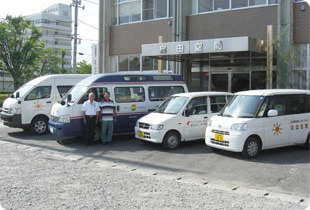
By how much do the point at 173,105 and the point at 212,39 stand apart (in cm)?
434

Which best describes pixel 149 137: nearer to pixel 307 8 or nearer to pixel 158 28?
pixel 307 8

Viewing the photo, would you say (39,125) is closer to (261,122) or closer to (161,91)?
(161,91)

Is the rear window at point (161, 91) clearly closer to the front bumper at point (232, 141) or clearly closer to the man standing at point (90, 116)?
the man standing at point (90, 116)

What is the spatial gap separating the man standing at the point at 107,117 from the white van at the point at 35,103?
3043 mm

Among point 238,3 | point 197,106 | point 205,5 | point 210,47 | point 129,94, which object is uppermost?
point 205,5

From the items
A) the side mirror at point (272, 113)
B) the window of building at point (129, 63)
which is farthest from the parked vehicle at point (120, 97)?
the window of building at point (129, 63)

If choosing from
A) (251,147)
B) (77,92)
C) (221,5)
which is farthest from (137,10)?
(251,147)

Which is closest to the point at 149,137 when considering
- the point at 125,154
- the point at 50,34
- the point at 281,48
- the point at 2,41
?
the point at 125,154

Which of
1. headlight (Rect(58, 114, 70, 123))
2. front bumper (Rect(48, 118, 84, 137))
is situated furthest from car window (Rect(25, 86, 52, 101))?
headlight (Rect(58, 114, 70, 123))

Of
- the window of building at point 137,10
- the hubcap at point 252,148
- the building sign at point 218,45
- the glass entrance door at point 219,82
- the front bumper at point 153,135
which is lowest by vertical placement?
the hubcap at point 252,148

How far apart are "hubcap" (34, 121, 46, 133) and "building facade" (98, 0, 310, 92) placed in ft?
19.6

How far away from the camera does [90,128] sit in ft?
33.4

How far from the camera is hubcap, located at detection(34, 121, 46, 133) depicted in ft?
39.9

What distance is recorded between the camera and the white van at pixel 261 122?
26.9ft
